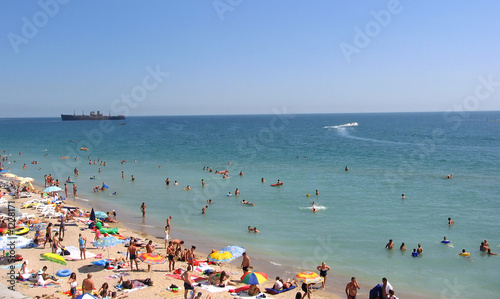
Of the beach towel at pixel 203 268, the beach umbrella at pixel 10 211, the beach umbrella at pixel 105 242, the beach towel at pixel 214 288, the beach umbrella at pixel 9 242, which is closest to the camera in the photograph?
the beach towel at pixel 214 288

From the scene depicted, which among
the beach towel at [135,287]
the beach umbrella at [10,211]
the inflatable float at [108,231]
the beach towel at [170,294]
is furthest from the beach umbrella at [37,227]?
the beach towel at [170,294]

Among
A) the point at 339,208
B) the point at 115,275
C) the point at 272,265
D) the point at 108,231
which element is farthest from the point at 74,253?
the point at 339,208

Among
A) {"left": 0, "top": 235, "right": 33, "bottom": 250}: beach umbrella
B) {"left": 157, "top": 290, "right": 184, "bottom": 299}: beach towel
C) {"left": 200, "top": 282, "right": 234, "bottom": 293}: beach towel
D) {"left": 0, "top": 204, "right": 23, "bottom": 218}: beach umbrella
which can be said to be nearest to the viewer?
{"left": 157, "top": 290, "right": 184, "bottom": 299}: beach towel

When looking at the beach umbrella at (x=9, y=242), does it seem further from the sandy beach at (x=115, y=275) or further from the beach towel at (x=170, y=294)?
the beach towel at (x=170, y=294)

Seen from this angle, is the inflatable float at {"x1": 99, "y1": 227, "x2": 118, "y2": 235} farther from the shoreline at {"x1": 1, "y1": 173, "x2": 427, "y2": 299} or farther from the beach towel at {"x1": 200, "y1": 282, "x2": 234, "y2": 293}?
the beach towel at {"x1": 200, "y1": 282, "x2": 234, "y2": 293}

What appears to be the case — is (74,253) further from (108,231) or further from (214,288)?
(214,288)

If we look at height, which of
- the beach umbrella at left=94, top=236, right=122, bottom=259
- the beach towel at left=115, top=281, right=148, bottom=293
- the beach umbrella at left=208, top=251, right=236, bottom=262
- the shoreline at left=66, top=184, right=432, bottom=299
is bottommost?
the shoreline at left=66, top=184, right=432, bottom=299

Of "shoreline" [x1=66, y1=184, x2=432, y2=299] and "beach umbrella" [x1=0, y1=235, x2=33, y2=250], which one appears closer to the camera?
"beach umbrella" [x1=0, y1=235, x2=33, y2=250]

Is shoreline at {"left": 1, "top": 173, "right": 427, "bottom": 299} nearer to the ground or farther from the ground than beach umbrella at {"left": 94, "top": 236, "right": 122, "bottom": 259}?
nearer to the ground

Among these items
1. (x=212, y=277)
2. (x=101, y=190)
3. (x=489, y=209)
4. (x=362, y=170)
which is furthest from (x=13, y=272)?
(x=362, y=170)

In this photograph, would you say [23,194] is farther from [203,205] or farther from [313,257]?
[313,257]

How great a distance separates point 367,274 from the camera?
17922mm

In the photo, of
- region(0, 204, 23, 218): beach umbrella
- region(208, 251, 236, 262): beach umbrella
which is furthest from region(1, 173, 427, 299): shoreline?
region(0, 204, 23, 218): beach umbrella

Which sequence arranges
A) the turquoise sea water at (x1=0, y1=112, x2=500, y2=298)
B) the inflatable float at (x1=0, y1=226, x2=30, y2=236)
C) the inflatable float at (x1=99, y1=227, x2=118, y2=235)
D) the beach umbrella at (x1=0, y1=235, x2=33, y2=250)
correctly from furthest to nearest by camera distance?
the inflatable float at (x1=99, y1=227, x2=118, y2=235) < the turquoise sea water at (x1=0, y1=112, x2=500, y2=298) < the inflatable float at (x1=0, y1=226, x2=30, y2=236) < the beach umbrella at (x1=0, y1=235, x2=33, y2=250)
